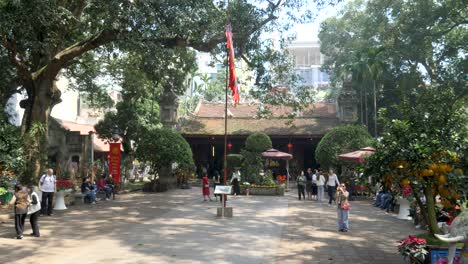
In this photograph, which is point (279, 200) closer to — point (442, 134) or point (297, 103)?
point (297, 103)

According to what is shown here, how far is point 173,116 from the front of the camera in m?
28.7

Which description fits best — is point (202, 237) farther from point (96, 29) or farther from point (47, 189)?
point (96, 29)

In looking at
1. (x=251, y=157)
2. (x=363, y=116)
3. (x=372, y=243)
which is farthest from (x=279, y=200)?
(x=363, y=116)

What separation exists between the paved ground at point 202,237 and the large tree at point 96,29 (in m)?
A: 5.01

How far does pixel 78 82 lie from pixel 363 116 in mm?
18776

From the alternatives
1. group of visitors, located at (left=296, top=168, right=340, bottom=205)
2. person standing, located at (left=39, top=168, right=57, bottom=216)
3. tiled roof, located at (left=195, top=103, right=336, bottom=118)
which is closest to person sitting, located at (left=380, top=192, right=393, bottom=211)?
group of visitors, located at (left=296, top=168, right=340, bottom=205)

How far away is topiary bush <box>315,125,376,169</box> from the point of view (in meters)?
21.8

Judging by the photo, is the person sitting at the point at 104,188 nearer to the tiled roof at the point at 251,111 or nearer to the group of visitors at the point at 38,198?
the group of visitors at the point at 38,198

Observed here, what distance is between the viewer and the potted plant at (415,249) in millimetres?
6930

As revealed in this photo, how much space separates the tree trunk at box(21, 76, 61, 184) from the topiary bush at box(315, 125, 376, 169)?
13116 mm

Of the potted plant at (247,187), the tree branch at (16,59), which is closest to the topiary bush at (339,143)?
the potted plant at (247,187)

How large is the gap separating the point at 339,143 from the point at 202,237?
527 inches

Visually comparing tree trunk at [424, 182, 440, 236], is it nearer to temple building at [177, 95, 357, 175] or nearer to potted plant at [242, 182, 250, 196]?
potted plant at [242, 182, 250, 196]

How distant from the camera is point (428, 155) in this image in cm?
700
